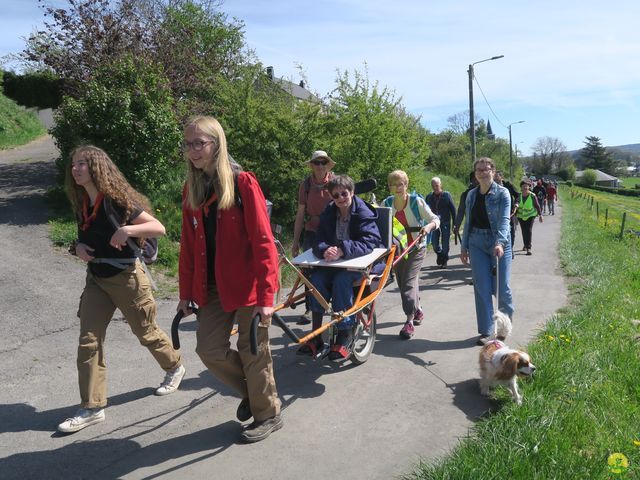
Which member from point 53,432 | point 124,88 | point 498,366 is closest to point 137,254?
point 53,432

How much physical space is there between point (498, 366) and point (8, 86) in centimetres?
2670

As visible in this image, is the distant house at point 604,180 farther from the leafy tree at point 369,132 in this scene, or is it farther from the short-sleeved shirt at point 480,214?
the short-sleeved shirt at point 480,214

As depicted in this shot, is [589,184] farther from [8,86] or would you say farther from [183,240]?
[183,240]

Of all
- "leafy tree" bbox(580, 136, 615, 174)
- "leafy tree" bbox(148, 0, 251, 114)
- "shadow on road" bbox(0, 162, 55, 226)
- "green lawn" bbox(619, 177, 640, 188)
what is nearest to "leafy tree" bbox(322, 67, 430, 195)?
"leafy tree" bbox(148, 0, 251, 114)

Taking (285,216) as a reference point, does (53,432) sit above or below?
below

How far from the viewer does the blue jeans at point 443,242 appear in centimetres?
1121

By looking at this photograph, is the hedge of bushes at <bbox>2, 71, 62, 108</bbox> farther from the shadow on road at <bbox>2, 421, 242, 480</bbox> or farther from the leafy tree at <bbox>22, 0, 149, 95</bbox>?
the shadow on road at <bbox>2, 421, 242, 480</bbox>

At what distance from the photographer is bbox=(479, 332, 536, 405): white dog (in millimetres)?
4305

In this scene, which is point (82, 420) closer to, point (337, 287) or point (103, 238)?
point (103, 238)

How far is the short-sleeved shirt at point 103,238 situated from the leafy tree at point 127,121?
638 centimetres

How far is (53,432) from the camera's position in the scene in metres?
4.02

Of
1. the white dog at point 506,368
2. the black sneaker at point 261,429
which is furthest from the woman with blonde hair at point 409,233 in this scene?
the black sneaker at point 261,429

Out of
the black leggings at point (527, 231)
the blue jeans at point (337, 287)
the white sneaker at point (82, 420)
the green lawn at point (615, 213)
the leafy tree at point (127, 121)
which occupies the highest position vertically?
the leafy tree at point (127, 121)

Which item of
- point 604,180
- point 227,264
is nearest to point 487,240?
point 227,264
